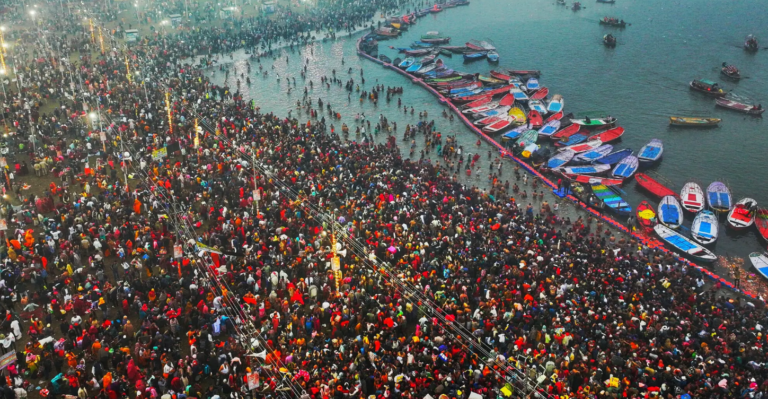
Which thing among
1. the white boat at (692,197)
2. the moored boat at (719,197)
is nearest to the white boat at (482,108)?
the white boat at (692,197)

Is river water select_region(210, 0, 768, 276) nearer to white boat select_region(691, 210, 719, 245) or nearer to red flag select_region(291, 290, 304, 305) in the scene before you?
white boat select_region(691, 210, 719, 245)

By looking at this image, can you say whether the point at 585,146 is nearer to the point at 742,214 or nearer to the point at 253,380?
the point at 742,214

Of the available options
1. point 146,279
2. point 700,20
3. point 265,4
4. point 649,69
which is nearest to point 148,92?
point 146,279

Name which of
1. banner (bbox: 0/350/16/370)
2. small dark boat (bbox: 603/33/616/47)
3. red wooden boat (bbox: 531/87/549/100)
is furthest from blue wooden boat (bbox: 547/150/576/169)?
small dark boat (bbox: 603/33/616/47)

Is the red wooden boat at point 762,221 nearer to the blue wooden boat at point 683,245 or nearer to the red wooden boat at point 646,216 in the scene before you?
the blue wooden boat at point 683,245

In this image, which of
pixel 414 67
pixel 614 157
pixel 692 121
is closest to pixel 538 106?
pixel 614 157

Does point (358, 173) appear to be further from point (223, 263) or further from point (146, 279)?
point (146, 279)
